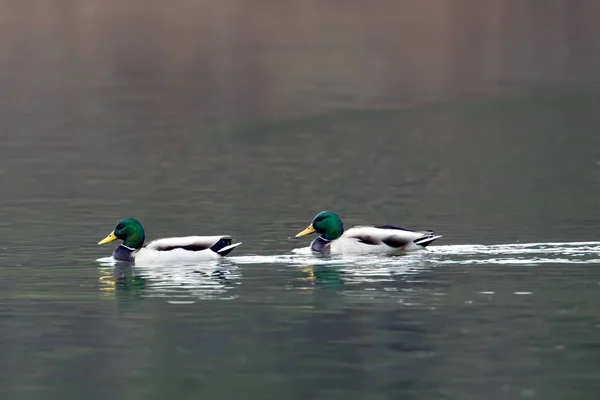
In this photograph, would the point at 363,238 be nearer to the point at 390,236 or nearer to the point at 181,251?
the point at 390,236

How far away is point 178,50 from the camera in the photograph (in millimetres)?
64500

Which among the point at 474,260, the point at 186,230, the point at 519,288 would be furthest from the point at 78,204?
the point at 519,288

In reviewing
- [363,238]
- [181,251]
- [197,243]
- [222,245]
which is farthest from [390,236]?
[181,251]

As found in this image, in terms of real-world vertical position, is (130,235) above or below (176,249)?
above

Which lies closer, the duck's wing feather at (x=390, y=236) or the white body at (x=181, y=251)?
the white body at (x=181, y=251)

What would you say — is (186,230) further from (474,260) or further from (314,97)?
(314,97)

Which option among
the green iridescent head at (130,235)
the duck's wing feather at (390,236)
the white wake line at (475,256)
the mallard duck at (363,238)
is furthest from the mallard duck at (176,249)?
the duck's wing feather at (390,236)

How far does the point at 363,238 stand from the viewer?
68.9 feet

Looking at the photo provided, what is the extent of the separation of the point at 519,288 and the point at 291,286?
221 cm

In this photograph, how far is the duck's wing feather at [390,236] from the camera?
20594 mm

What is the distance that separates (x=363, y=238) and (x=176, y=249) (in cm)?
223

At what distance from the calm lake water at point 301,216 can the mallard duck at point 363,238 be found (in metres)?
0.24

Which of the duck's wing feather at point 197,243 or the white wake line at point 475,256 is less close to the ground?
the duck's wing feather at point 197,243

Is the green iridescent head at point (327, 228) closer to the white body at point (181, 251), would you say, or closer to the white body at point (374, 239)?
the white body at point (374, 239)
